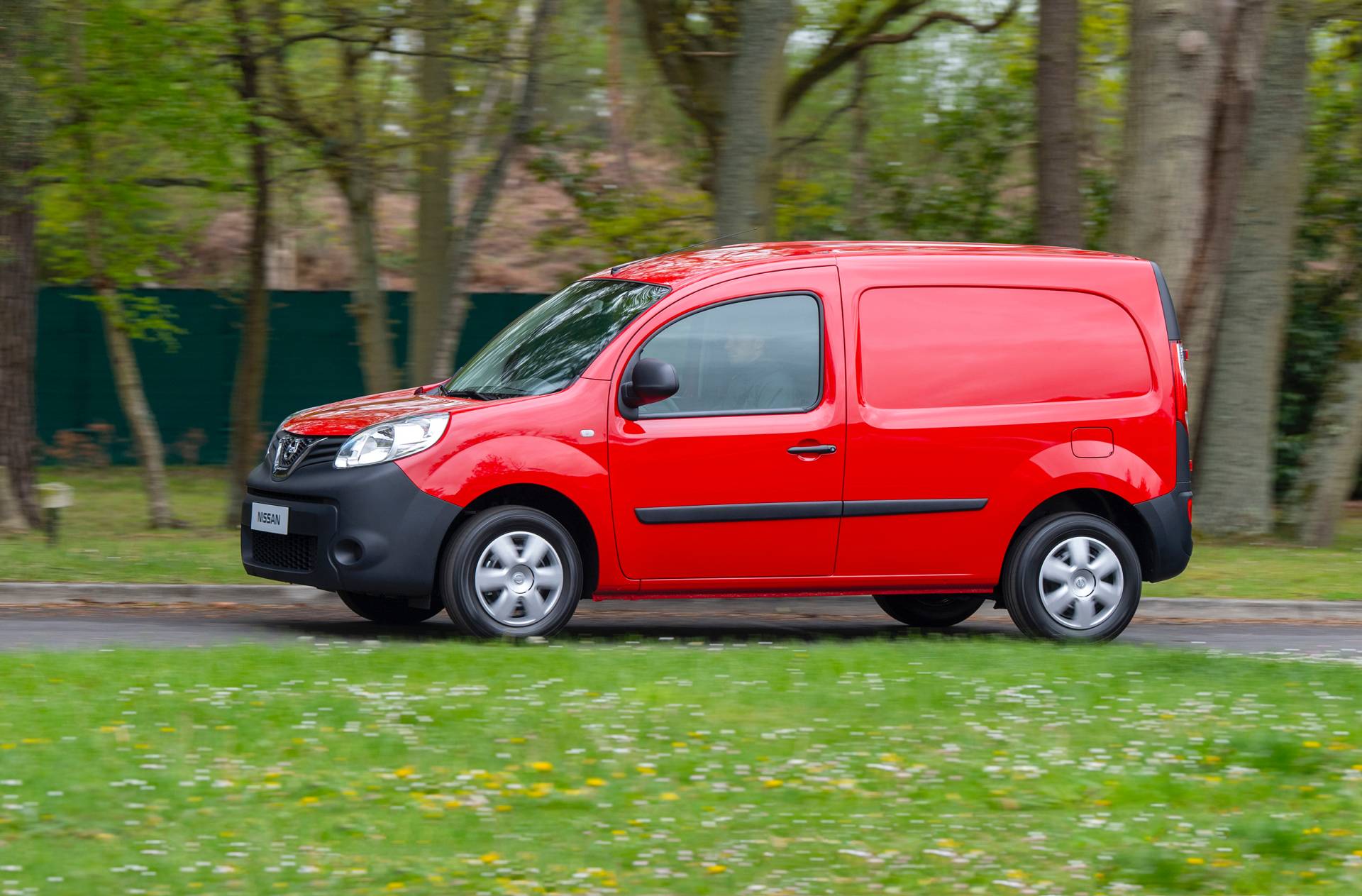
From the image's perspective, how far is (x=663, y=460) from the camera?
27.7 ft

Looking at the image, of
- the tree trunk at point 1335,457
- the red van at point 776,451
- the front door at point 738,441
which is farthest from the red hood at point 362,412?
the tree trunk at point 1335,457

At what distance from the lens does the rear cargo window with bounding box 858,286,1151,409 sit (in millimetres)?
8844

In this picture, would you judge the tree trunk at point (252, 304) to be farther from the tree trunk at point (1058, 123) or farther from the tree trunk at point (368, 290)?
the tree trunk at point (1058, 123)

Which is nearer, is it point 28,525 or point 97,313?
point 28,525

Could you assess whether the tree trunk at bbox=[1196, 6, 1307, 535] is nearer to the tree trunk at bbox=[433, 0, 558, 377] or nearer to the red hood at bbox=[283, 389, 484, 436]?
the tree trunk at bbox=[433, 0, 558, 377]

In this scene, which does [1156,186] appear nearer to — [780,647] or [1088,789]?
[780,647]

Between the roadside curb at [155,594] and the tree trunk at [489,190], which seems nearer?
the roadside curb at [155,594]

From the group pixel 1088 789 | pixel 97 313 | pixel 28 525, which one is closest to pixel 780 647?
pixel 1088 789

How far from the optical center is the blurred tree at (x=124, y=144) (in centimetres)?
1352

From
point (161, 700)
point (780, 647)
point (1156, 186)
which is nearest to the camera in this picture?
point (161, 700)

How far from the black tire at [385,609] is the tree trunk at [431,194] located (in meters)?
6.30

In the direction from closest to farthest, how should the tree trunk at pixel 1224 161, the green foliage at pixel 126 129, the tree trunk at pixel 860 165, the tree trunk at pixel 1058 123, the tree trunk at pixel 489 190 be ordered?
the green foliage at pixel 126 129, the tree trunk at pixel 1224 161, the tree trunk at pixel 1058 123, the tree trunk at pixel 489 190, the tree trunk at pixel 860 165

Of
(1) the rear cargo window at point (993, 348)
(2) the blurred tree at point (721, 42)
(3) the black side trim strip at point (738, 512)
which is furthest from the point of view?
(2) the blurred tree at point (721, 42)

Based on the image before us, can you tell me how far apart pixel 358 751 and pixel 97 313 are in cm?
1847
